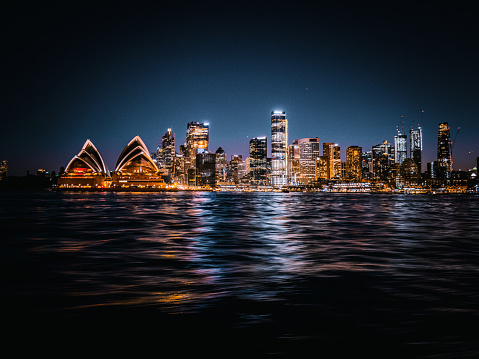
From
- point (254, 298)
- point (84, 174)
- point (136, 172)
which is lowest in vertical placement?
point (254, 298)

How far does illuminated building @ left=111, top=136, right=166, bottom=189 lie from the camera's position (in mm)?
151875

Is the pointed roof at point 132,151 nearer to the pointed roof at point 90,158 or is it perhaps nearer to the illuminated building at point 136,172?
the illuminated building at point 136,172

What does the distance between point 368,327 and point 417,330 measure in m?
0.60

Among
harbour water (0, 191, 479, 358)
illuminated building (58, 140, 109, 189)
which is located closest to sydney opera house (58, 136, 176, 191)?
illuminated building (58, 140, 109, 189)

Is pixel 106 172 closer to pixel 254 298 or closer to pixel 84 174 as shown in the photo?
pixel 84 174

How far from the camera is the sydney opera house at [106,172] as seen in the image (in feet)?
509

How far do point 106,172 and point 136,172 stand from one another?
1412cm

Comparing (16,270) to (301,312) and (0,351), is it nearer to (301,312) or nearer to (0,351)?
(0,351)

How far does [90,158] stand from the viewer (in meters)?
158

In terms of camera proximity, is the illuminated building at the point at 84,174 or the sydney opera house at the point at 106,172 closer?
the sydney opera house at the point at 106,172

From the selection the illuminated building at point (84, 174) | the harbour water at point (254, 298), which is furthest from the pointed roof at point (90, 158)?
the harbour water at point (254, 298)

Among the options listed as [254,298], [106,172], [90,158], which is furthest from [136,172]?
[254,298]

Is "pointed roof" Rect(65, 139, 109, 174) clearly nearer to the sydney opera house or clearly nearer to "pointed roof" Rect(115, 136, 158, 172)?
the sydney opera house

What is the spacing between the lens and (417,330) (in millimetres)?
4820
